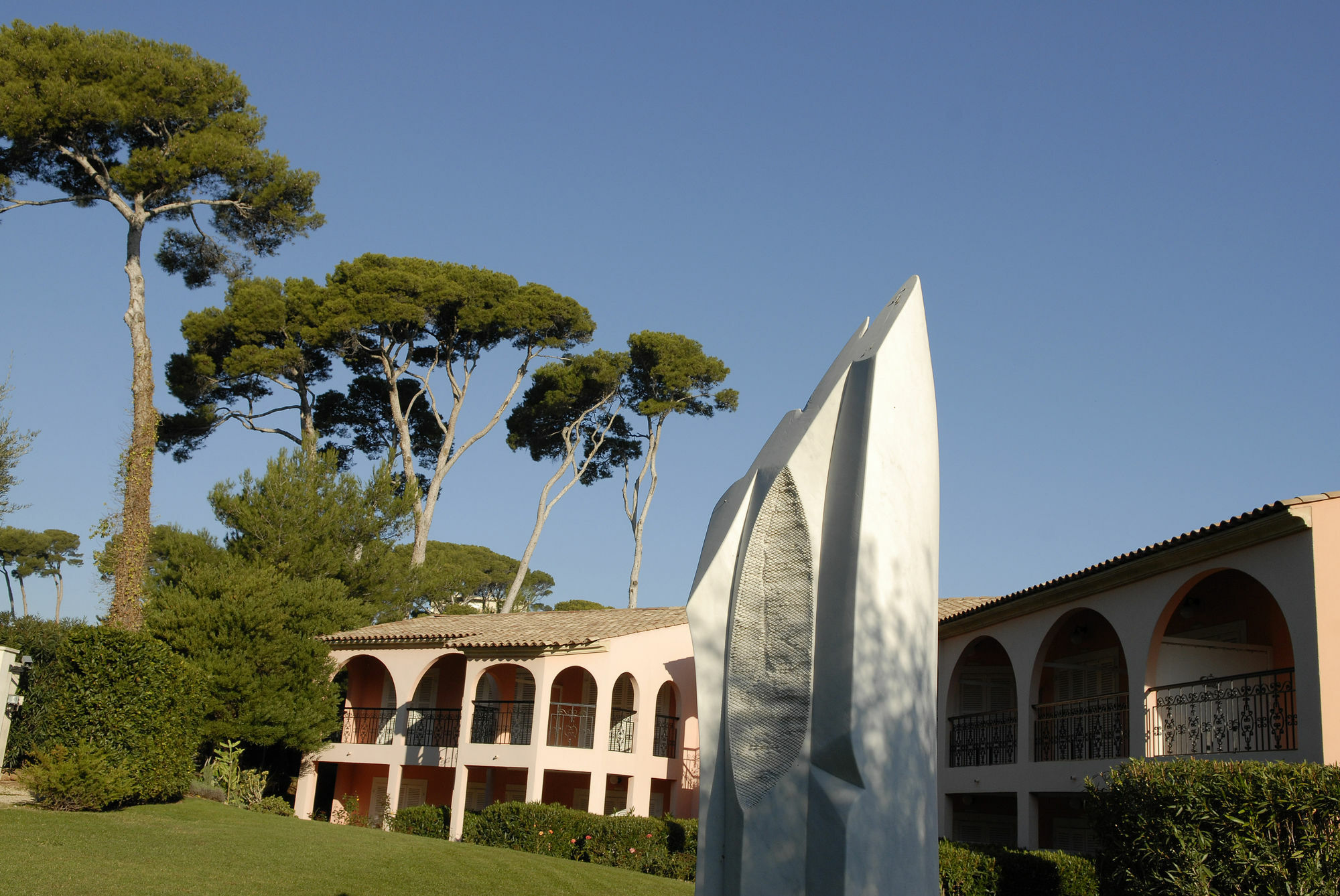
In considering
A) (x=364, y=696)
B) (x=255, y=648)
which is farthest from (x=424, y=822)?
(x=364, y=696)

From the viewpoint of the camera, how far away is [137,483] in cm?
2228

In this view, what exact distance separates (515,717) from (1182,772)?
629 inches

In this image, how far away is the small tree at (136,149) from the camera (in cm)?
2292

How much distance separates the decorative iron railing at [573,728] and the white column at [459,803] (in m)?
1.82

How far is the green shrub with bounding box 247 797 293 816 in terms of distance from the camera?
71.0ft

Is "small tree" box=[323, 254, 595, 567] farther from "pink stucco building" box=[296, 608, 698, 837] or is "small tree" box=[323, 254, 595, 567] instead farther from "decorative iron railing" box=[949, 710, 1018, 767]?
"decorative iron railing" box=[949, 710, 1018, 767]

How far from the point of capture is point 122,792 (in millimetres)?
16297

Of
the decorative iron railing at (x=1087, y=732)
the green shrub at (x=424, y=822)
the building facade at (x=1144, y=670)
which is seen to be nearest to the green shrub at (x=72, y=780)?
the green shrub at (x=424, y=822)

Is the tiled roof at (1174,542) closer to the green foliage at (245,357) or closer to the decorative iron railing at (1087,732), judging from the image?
the decorative iron railing at (1087,732)

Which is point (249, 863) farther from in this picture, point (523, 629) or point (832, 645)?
point (523, 629)

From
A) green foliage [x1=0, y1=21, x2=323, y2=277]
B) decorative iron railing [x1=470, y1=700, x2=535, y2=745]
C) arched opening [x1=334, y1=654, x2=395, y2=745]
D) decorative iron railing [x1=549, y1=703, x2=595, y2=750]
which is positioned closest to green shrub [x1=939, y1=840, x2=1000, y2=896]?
decorative iron railing [x1=549, y1=703, x2=595, y2=750]

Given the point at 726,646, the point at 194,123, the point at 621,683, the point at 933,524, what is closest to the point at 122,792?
the point at 621,683

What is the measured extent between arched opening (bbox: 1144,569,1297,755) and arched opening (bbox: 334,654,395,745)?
1724 cm

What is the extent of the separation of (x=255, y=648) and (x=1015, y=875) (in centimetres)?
1529
